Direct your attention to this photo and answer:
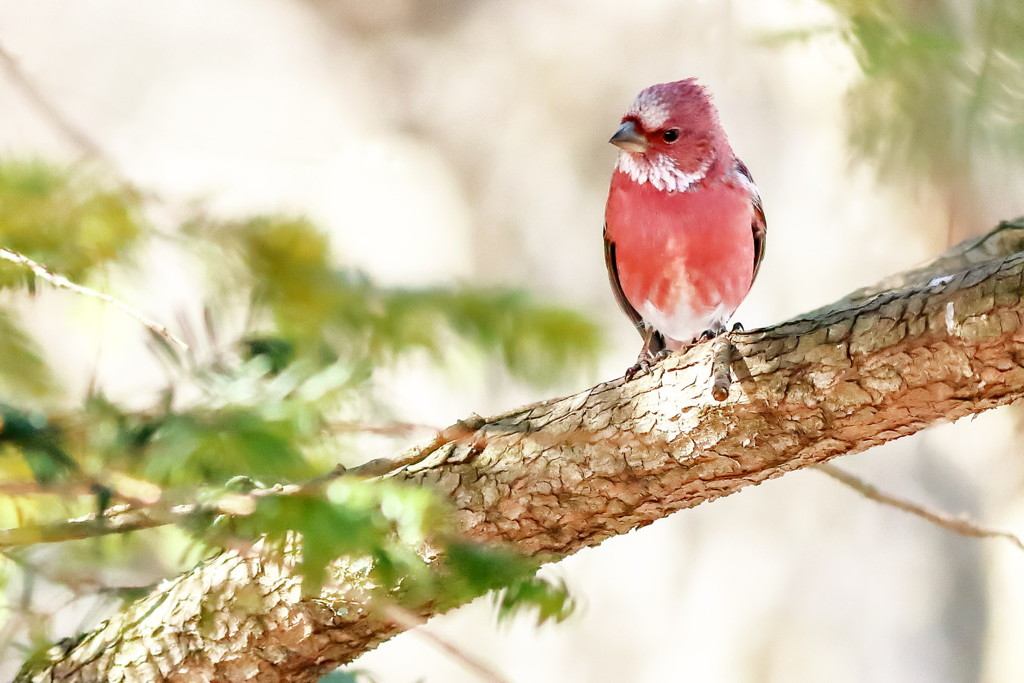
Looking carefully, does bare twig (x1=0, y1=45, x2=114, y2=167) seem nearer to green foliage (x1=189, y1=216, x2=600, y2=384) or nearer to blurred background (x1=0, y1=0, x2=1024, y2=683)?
green foliage (x1=189, y1=216, x2=600, y2=384)

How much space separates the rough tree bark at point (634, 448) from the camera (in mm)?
1171

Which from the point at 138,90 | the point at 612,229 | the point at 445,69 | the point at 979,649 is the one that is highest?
the point at 445,69

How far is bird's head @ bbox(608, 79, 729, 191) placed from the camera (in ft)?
7.07

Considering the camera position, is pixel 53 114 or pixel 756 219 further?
pixel 756 219

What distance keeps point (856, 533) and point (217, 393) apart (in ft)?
11.3

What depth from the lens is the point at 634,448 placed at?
138 cm

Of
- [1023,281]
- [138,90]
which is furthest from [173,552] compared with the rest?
[138,90]

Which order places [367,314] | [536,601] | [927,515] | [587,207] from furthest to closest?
[587,207] < [927,515] < [367,314] < [536,601]

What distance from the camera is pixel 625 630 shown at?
13.9 ft

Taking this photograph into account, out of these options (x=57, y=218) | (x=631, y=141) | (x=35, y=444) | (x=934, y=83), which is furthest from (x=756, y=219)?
(x=35, y=444)

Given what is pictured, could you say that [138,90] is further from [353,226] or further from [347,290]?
[347,290]

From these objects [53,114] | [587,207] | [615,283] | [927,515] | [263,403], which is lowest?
[263,403]

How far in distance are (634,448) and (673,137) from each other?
1.00 m

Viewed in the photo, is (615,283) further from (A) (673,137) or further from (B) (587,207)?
(B) (587,207)
